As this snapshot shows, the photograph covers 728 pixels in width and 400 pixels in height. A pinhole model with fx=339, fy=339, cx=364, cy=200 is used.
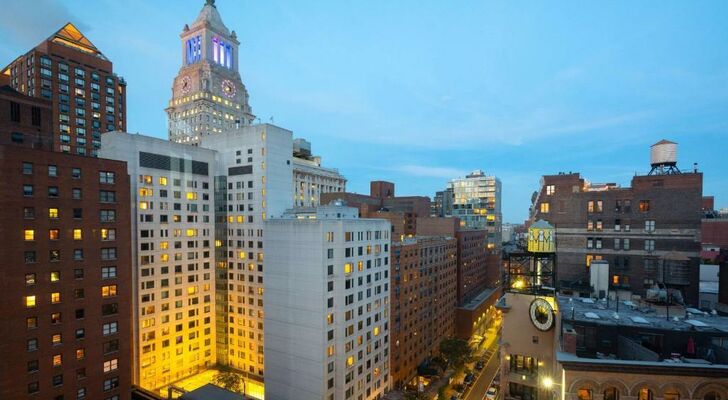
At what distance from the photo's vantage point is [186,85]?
154 metres

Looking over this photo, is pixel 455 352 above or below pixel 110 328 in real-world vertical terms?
below

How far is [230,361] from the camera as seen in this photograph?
79938mm

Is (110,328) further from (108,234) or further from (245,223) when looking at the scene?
(245,223)

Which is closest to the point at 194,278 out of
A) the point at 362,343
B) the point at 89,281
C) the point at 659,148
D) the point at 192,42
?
the point at 89,281

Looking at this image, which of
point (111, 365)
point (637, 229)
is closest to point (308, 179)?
point (111, 365)

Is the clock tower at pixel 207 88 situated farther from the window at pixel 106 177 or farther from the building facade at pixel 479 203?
the building facade at pixel 479 203

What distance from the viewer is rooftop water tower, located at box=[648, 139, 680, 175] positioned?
5920 cm

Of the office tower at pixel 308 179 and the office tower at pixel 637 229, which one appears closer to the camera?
the office tower at pixel 637 229

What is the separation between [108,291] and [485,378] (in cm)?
8063

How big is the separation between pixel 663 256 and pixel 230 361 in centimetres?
Result: 8914

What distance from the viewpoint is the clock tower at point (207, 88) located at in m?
145

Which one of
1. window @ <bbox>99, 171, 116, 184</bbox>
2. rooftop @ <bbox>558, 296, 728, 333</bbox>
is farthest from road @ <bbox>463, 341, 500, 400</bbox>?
window @ <bbox>99, 171, 116, 184</bbox>

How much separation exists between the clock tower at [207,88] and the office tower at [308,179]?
31.9 metres

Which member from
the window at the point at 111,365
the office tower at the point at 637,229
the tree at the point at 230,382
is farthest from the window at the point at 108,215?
the office tower at the point at 637,229
